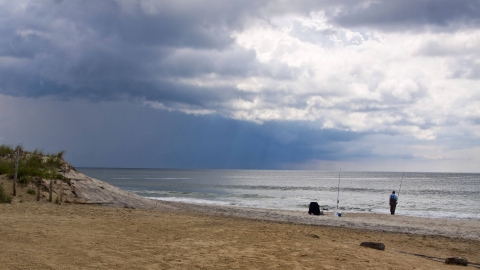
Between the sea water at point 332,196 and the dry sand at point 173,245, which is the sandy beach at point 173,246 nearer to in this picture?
the dry sand at point 173,245

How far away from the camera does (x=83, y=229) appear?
1212 centimetres

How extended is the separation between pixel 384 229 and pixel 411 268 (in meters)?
10.8

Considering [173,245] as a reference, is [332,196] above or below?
below

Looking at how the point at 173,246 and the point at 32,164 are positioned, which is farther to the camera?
the point at 32,164

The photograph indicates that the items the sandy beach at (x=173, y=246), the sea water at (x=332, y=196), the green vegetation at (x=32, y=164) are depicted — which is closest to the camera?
the sandy beach at (x=173, y=246)

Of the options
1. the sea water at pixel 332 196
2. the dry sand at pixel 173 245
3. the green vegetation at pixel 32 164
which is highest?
the green vegetation at pixel 32 164

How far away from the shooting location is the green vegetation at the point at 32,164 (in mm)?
20875

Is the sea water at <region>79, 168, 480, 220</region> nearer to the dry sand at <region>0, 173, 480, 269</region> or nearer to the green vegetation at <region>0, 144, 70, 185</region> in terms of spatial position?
the green vegetation at <region>0, 144, 70, 185</region>

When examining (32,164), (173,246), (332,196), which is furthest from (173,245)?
(332,196)

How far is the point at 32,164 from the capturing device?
A: 25391 millimetres

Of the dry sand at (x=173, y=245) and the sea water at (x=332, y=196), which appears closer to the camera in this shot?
the dry sand at (x=173, y=245)

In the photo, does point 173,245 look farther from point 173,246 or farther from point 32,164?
point 32,164

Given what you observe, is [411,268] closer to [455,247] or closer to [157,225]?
[455,247]

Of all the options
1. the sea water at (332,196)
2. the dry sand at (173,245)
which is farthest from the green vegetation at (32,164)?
the sea water at (332,196)
